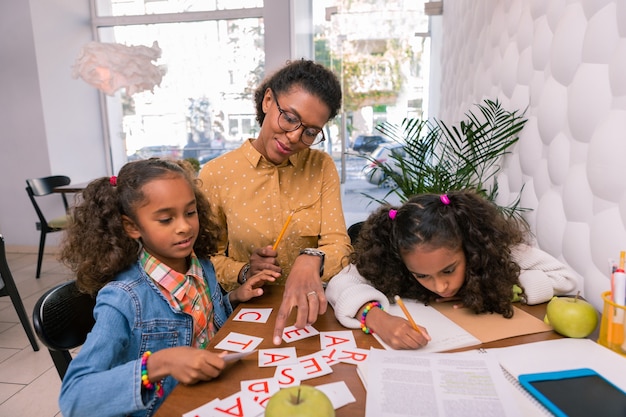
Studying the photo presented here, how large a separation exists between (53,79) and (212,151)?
177 cm

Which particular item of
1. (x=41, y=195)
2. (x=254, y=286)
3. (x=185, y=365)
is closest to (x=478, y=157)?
(x=254, y=286)

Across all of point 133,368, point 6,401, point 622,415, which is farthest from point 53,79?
point 622,415

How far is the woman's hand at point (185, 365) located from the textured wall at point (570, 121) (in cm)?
101

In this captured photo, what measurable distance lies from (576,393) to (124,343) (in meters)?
0.94

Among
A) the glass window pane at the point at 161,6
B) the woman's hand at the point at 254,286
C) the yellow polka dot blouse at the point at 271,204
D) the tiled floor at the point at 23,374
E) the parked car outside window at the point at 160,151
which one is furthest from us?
the parked car outside window at the point at 160,151

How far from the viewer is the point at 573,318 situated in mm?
991

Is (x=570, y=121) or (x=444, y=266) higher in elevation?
(x=570, y=121)

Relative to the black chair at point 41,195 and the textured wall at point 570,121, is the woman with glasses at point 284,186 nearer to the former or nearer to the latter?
the textured wall at point 570,121

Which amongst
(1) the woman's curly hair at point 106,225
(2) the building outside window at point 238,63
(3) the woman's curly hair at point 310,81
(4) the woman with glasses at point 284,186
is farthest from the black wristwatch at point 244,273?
(2) the building outside window at point 238,63

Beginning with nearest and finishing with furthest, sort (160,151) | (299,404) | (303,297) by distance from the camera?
(299,404), (303,297), (160,151)

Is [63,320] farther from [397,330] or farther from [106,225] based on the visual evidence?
[397,330]

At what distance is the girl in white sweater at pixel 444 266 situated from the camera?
1.14 meters

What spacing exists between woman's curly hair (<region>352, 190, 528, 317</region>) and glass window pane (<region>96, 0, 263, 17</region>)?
4035 mm

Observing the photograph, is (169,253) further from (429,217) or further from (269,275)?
(429,217)
